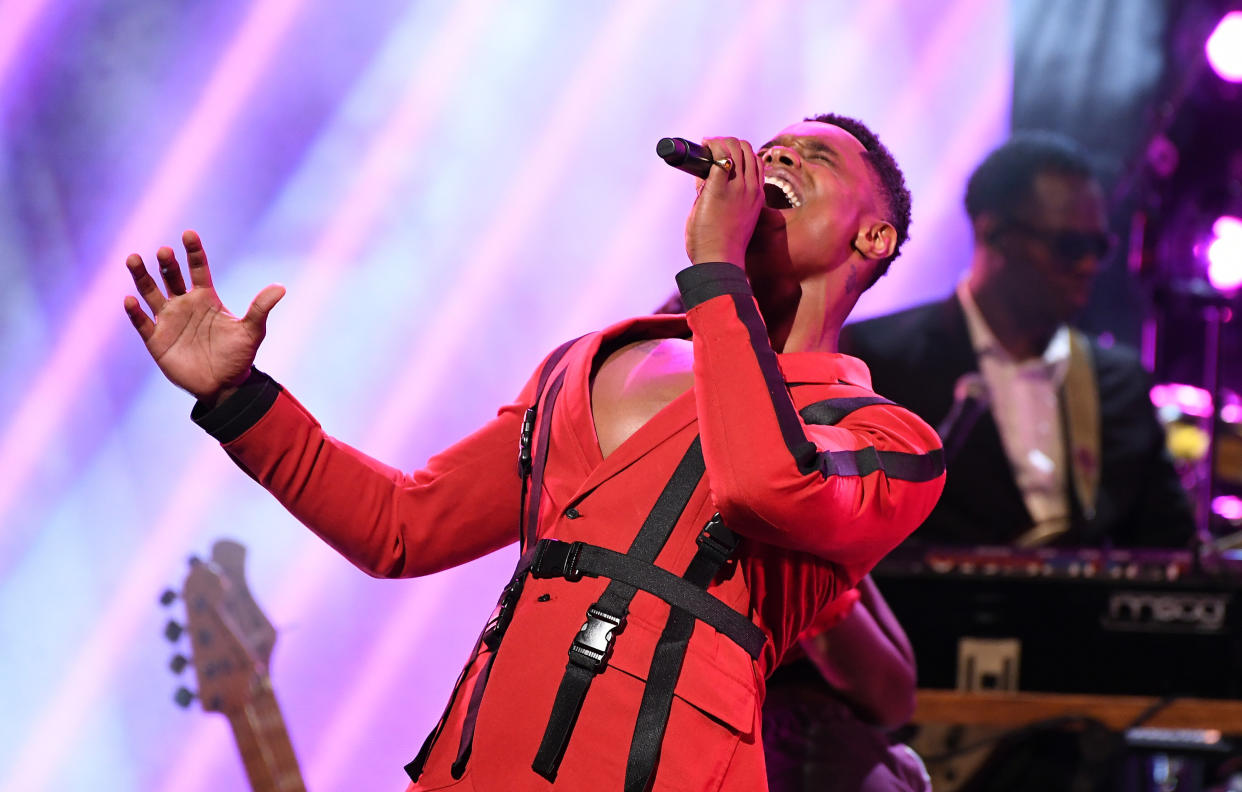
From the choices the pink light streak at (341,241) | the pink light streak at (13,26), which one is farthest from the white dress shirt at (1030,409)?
the pink light streak at (13,26)

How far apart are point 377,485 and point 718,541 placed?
48 cm

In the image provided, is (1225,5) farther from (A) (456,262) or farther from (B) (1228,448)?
(A) (456,262)

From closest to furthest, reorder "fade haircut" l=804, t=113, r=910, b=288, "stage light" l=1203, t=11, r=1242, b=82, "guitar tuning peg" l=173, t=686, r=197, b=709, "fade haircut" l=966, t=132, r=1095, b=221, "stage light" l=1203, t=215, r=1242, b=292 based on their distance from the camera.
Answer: "fade haircut" l=804, t=113, r=910, b=288
"guitar tuning peg" l=173, t=686, r=197, b=709
"fade haircut" l=966, t=132, r=1095, b=221
"stage light" l=1203, t=11, r=1242, b=82
"stage light" l=1203, t=215, r=1242, b=292

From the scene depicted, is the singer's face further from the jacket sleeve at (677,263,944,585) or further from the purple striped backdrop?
the purple striped backdrop

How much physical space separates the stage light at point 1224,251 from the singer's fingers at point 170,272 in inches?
159

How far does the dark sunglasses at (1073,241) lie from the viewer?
4398 mm

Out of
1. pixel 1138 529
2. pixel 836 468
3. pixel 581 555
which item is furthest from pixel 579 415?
pixel 1138 529

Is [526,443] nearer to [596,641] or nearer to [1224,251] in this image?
[596,641]

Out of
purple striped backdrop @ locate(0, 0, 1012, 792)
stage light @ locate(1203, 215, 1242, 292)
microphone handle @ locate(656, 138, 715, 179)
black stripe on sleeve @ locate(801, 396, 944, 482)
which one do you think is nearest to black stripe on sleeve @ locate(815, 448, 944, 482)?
black stripe on sleeve @ locate(801, 396, 944, 482)

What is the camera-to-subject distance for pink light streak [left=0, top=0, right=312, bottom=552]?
8.12 feet

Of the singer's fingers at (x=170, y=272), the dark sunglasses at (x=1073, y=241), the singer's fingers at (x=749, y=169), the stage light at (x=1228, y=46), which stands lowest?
the singer's fingers at (x=170, y=272)

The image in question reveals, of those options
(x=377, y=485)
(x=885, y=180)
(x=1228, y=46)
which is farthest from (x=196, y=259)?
(x=1228, y=46)

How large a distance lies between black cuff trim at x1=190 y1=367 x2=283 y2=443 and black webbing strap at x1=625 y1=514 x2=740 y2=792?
555 millimetres

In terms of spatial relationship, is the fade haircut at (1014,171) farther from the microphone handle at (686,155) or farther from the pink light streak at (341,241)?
the microphone handle at (686,155)
